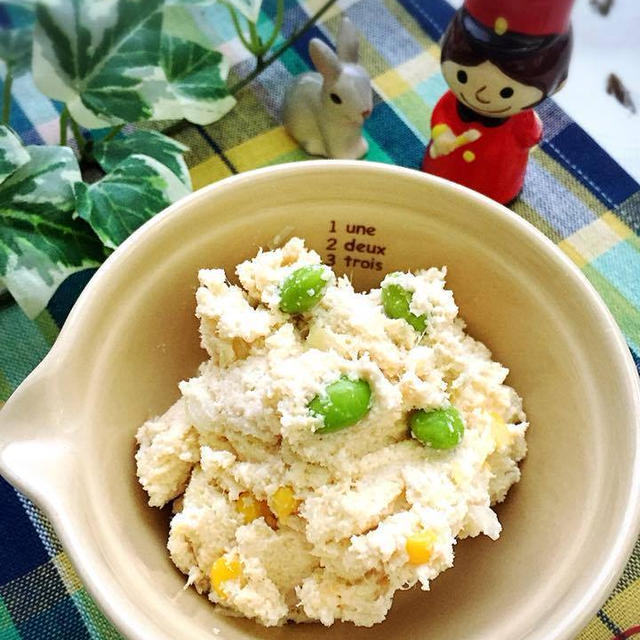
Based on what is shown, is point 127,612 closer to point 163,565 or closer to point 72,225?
point 163,565

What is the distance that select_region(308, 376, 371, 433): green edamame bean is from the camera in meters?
0.96

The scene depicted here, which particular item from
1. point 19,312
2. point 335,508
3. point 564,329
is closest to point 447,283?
point 564,329

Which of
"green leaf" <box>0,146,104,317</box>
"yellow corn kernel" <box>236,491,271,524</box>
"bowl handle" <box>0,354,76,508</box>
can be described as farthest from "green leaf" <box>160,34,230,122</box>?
"yellow corn kernel" <box>236,491,271,524</box>

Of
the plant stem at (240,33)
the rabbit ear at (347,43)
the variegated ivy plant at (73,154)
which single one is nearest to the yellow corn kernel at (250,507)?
the variegated ivy plant at (73,154)

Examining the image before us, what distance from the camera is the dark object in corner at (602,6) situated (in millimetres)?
1845

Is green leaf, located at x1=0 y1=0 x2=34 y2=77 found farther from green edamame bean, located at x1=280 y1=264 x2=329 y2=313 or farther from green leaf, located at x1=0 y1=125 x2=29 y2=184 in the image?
green edamame bean, located at x1=280 y1=264 x2=329 y2=313

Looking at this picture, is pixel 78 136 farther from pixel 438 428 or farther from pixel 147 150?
pixel 438 428

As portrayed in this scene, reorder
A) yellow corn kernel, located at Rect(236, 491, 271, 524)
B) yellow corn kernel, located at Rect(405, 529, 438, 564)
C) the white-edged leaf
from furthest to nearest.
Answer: the white-edged leaf < yellow corn kernel, located at Rect(236, 491, 271, 524) < yellow corn kernel, located at Rect(405, 529, 438, 564)

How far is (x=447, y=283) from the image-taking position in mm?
1235

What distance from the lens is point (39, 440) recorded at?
1.01 metres

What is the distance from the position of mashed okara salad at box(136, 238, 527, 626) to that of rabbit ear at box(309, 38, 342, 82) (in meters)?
0.48

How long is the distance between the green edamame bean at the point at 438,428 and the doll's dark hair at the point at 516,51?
1.83ft

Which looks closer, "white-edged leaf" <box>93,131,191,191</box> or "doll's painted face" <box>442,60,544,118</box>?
"doll's painted face" <box>442,60,544,118</box>

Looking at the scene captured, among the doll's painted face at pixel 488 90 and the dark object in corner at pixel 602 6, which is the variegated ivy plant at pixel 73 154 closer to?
the doll's painted face at pixel 488 90
